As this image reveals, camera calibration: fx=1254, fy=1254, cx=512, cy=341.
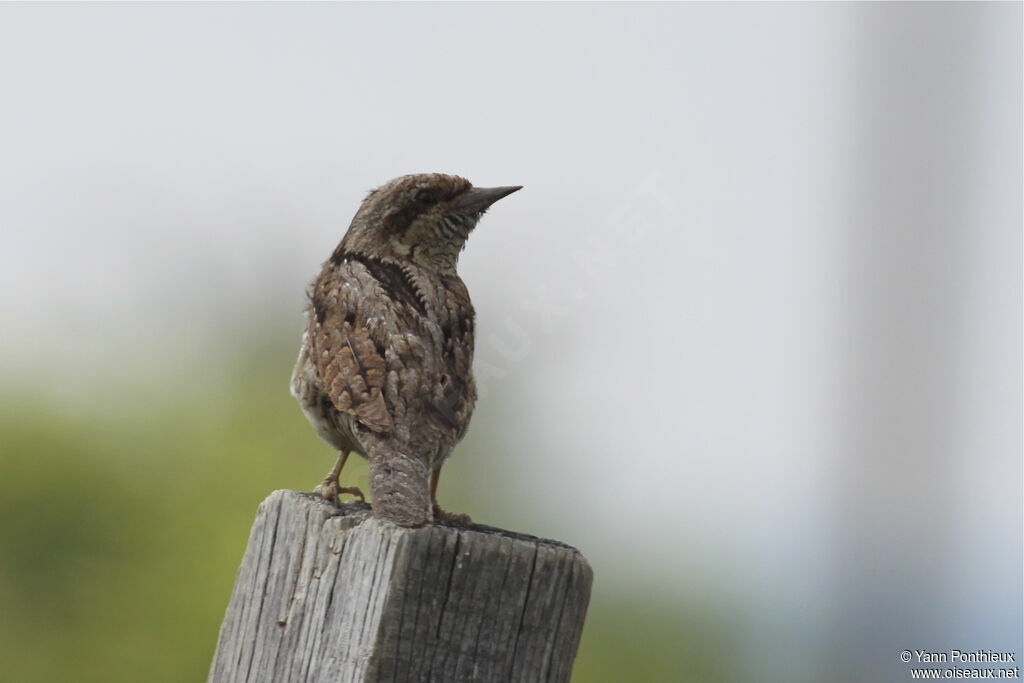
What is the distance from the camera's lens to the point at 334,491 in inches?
122

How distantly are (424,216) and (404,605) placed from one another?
2.25 meters

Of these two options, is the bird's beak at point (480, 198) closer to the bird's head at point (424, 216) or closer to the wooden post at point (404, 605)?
the bird's head at point (424, 216)

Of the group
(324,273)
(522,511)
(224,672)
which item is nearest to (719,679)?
(522,511)

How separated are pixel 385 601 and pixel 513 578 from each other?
10.9 inches

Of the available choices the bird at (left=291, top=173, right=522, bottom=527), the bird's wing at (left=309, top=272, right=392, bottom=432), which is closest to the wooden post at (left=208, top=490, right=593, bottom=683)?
the bird at (left=291, top=173, right=522, bottom=527)

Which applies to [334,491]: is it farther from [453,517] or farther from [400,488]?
[453,517]

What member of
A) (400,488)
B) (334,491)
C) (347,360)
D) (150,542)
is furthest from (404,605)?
(150,542)

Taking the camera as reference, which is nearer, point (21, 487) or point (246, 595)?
point (246, 595)

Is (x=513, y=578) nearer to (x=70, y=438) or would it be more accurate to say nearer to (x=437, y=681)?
(x=437, y=681)

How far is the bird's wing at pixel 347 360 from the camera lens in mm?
3486

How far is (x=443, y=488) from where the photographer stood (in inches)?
415

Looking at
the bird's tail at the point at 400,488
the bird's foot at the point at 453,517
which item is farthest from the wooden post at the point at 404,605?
the bird's foot at the point at 453,517

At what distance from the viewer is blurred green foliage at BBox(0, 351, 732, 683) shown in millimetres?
7891

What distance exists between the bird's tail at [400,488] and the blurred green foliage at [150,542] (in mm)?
4769
